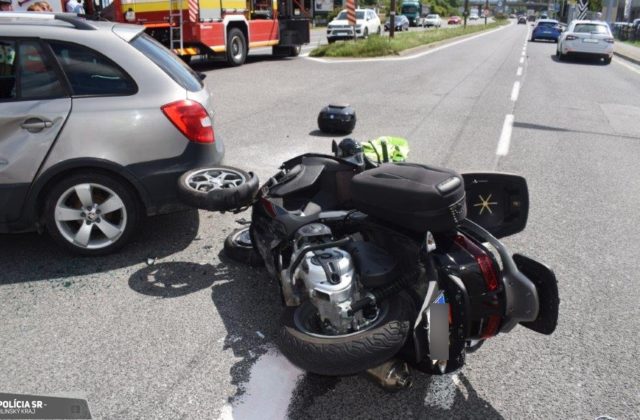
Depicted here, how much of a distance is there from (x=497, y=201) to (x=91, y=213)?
284cm

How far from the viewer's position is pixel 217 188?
12.4 feet

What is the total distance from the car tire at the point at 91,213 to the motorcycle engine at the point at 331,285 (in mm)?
1975

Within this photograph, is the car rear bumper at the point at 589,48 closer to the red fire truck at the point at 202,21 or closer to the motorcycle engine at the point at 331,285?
the red fire truck at the point at 202,21

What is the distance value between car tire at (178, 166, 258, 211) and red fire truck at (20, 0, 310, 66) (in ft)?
38.5

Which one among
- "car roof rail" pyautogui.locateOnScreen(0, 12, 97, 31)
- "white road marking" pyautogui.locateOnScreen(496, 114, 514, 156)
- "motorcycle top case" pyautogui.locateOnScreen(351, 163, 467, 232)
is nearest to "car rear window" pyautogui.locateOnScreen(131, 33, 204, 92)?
"car roof rail" pyautogui.locateOnScreen(0, 12, 97, 31)

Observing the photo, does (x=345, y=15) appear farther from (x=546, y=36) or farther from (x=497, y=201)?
(x=497, y=201)

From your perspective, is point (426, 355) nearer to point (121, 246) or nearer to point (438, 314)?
point (438, 314)

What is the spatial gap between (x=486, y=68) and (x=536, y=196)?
1462 cm

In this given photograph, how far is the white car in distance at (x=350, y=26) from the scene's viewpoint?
2839cm

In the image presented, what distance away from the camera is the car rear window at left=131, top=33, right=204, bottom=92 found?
168 inches

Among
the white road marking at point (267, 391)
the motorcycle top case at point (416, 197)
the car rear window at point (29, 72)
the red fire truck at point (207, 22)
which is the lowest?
the white road marking at point (267, 391)

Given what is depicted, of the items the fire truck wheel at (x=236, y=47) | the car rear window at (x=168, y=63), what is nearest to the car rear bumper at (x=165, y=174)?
the car rear window at (x=168, y=63)

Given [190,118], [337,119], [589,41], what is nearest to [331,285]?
[190,118]

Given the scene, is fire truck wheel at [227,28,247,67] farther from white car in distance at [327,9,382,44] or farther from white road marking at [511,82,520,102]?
white car in distance at [327,9,382,44]
